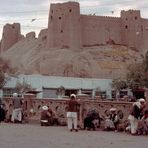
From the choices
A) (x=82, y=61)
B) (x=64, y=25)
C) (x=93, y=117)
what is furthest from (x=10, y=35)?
(x=93, y=117)

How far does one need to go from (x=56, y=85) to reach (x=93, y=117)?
50820 millimetres

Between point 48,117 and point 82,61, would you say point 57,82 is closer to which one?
point 82,61

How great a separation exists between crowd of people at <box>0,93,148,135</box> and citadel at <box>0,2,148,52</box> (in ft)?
244

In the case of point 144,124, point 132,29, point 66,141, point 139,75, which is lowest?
point 66,141

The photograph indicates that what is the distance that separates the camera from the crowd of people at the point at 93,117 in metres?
18.9

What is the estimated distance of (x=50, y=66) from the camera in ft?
333

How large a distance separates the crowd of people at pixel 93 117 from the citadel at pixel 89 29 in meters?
74.3

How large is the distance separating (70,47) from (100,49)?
6.21m

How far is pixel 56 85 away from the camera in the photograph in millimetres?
71938

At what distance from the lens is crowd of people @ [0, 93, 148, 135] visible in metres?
18.9

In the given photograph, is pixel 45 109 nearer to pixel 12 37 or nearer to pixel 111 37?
pixel 111 37

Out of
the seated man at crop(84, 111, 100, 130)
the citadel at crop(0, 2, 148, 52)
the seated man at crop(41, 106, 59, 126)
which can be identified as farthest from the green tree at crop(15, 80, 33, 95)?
the seated man at crop(84, 111, 100, 130)

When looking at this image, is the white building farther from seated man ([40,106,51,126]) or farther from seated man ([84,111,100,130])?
seated man ([84,111,100,130])

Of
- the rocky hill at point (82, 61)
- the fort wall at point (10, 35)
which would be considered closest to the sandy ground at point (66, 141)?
the rocky hill at point (82, 61)
